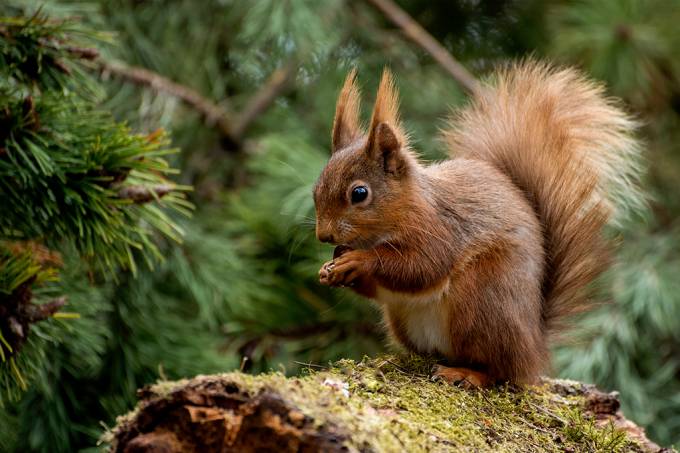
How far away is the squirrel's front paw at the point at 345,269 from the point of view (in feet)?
5.50

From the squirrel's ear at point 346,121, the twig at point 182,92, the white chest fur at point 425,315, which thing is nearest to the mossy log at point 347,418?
the white chest fur at point 425,315

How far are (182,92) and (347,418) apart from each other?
1956 millimetres

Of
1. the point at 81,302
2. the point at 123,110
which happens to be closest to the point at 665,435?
the point at 81,302

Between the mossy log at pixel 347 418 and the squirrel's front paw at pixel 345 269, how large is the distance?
0.18 metres

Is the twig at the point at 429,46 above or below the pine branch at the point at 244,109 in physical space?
above

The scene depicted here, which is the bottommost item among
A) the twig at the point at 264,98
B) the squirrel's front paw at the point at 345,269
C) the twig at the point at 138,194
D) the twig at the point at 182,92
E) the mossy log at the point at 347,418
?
the mossy log at the point at 347,418

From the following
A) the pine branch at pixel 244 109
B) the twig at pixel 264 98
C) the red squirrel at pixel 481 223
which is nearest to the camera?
the red squirrel at pixel 481 223

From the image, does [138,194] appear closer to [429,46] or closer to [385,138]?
[385,138]

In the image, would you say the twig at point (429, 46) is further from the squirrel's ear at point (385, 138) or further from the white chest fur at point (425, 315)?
the white chest fur at point (425, 315)

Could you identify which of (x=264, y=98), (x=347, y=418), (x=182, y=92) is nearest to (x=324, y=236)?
(x=347, y=418)

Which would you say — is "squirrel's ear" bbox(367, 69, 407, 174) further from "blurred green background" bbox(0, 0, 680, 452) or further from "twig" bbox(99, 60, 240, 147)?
"twig" bbox(99, 60, 240, 147)

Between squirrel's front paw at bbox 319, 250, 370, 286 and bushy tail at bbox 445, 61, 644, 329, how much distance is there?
A: 1.44ft

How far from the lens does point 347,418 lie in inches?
43.8

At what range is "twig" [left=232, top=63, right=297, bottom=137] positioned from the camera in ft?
10.4
